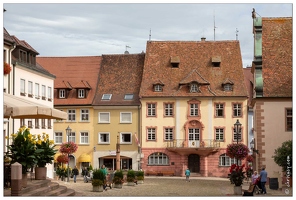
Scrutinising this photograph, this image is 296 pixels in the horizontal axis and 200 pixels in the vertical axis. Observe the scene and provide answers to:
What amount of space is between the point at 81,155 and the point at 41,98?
1423 centimetres

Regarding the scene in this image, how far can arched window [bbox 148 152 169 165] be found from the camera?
64.4 metres

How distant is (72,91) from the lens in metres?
68.1

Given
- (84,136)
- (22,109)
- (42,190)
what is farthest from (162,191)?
(84,136)

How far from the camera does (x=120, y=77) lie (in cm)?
6819

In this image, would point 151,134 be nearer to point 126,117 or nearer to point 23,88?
point 126,117

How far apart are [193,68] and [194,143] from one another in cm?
710

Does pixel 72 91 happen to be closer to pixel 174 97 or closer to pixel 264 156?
pixel 174 97

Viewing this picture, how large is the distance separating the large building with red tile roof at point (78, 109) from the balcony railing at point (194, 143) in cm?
768

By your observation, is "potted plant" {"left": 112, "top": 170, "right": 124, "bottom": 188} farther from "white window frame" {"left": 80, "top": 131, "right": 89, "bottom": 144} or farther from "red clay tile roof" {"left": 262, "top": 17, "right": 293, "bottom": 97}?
"white window frame" {"left": 80, "top": 131, "right": 89, "bottom": 144}

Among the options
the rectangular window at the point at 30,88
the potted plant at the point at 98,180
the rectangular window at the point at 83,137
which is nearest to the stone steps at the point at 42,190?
the potted plant at the point at 98,180

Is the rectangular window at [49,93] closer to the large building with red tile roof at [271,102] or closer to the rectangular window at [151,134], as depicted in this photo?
the rectangular window at [151,134]

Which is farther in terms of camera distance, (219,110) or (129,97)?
(129,97)

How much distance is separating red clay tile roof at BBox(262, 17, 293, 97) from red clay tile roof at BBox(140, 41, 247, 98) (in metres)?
21.4

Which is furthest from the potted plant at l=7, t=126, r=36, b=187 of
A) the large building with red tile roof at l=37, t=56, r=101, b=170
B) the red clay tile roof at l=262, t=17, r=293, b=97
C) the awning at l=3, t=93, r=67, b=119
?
the large building with red tile roof at l=37, t=56, r=101, b=170
